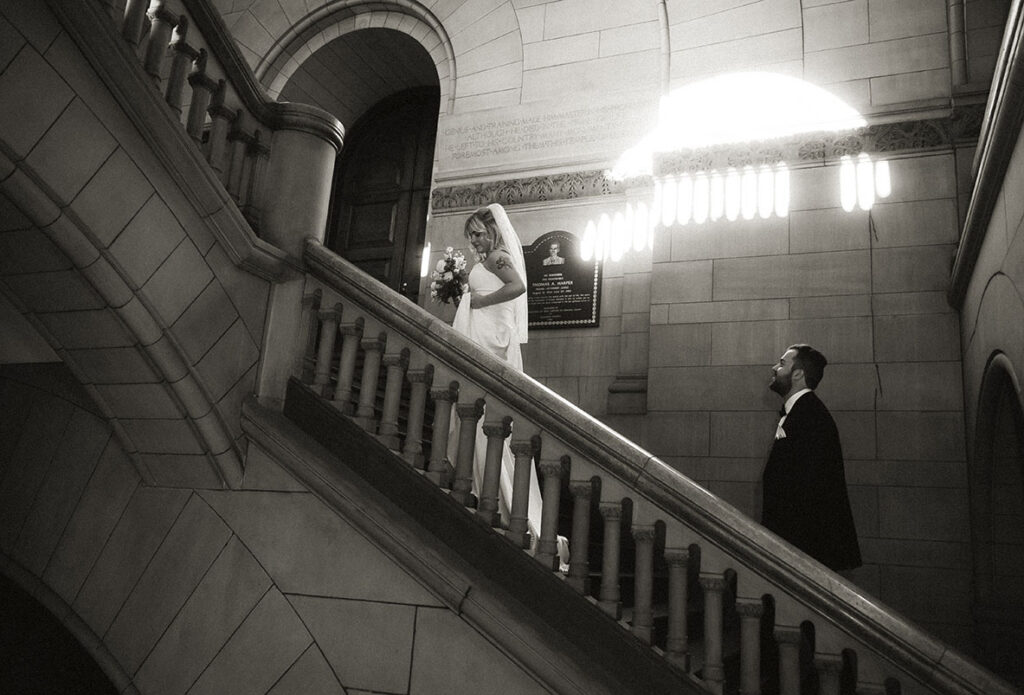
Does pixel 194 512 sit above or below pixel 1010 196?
below

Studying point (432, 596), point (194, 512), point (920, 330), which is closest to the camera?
point (432, 596)

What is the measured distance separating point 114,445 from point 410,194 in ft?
20.5


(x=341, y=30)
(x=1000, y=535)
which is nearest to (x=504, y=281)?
(x=1000, y=535)

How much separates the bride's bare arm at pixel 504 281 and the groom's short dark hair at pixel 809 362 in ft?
6.22

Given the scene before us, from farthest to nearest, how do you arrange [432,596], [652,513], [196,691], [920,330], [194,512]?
[920,330] → [194,512] → [196,691] → [432,596] → [652,513]

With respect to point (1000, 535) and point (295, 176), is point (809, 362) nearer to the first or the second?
point (1000, 535)

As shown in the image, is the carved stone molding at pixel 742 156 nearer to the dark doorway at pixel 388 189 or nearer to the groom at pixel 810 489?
the dark doorway at pixel 388 189

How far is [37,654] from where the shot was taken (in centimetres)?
598

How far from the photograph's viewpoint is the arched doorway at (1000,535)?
528 centimetres

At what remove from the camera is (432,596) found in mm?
3895

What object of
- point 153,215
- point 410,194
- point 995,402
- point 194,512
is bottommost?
point 194,512

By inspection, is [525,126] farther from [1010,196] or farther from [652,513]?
[652,513]

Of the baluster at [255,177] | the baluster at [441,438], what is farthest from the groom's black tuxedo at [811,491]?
the baluster at [255,177]

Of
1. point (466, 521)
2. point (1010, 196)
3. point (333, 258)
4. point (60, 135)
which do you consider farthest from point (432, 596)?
point (1010, 196)
